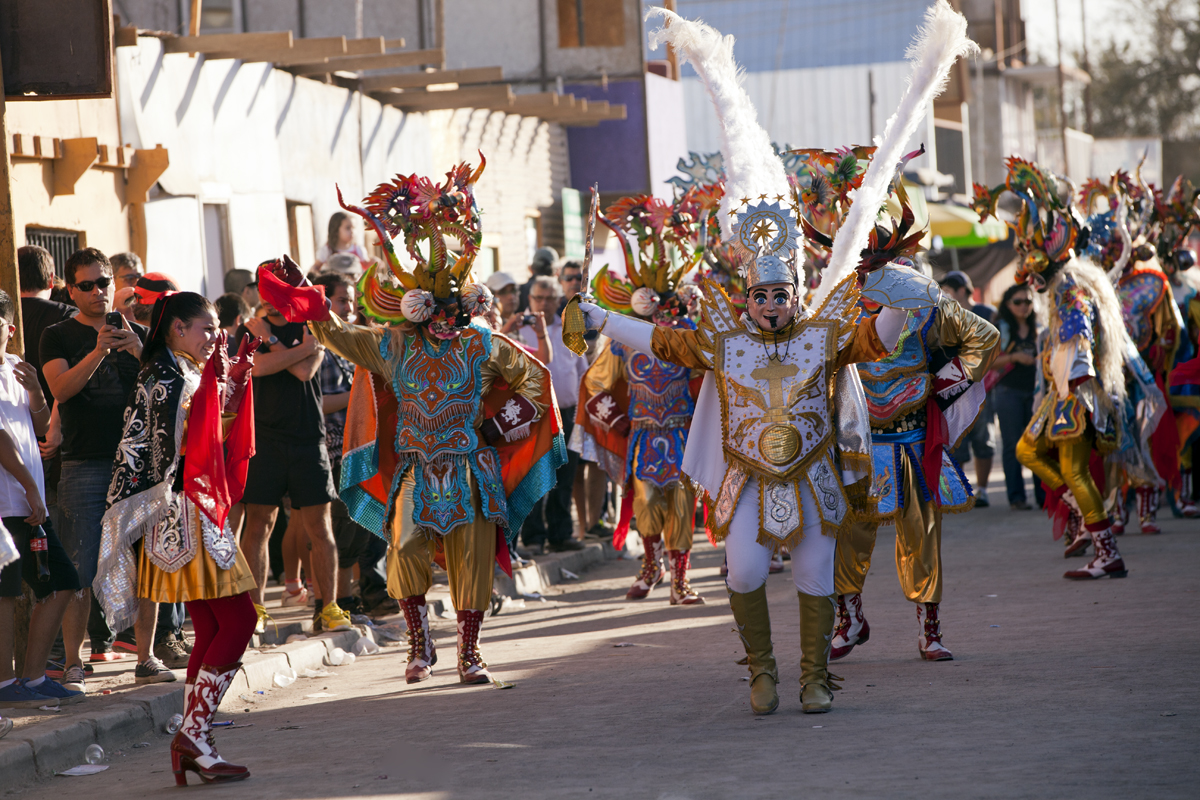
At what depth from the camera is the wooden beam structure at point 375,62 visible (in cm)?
1458

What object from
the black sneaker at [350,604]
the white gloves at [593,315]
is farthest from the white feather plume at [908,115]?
the black sneaker at [350,604]

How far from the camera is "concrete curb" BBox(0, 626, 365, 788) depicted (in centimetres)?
590

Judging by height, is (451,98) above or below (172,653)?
above

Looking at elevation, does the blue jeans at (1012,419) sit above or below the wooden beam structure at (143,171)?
below

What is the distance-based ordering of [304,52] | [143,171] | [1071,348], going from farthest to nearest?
[304,52] → [143,171] → [1071,348]

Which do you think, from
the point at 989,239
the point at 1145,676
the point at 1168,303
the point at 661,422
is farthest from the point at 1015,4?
the point at 1145,676

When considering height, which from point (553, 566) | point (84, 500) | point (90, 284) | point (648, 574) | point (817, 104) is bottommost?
point (553, 566)

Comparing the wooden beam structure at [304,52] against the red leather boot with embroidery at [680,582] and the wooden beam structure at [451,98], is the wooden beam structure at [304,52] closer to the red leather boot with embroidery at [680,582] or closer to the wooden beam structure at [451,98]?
the wooden beam structure at [451,98]

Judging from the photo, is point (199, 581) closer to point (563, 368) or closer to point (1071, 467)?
point (1071, 467)

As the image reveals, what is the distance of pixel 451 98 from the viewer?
17.4 metres

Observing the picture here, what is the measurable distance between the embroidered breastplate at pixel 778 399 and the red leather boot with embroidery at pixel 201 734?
2.31m

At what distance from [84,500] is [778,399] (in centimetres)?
364

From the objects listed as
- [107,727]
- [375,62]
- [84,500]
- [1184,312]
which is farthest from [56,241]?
[1184,312]

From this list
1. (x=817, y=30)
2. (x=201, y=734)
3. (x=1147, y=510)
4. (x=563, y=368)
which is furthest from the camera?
(x=817, y=30)
